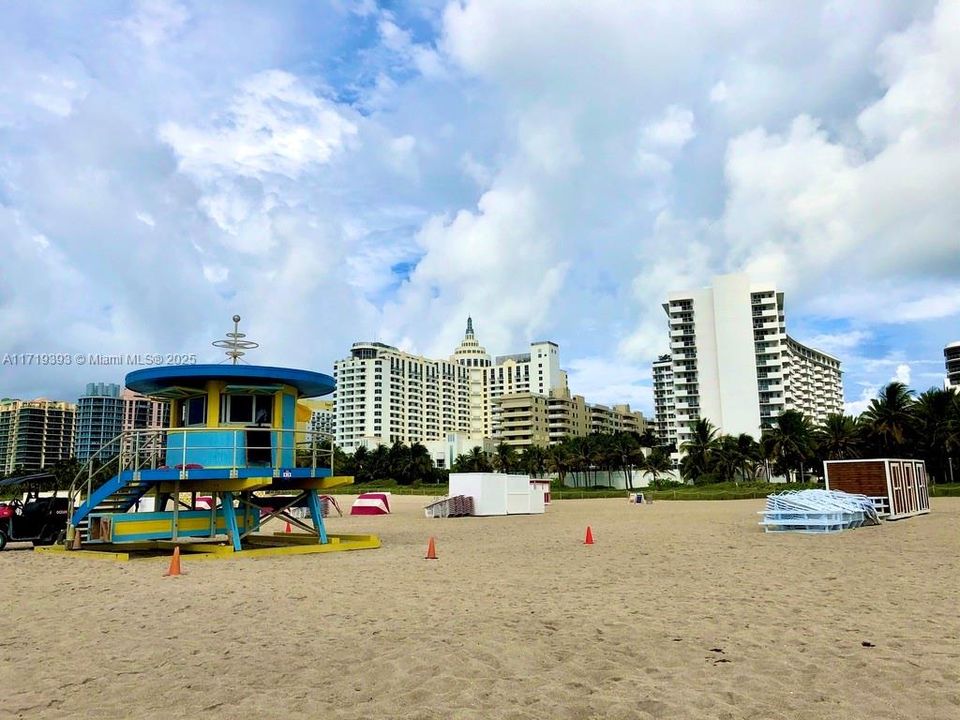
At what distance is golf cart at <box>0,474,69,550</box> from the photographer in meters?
19.4

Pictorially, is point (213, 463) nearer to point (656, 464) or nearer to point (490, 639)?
point (490, 639)

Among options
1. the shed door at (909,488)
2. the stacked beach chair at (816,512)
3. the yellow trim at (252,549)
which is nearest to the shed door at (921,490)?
the shed door at (909,488)

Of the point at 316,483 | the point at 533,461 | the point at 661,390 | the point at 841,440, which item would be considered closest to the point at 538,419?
the point at 661,390

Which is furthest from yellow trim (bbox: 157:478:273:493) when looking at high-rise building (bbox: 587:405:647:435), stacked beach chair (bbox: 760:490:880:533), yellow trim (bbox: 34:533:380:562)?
high-rise building (bbox: 587:405:647:435)

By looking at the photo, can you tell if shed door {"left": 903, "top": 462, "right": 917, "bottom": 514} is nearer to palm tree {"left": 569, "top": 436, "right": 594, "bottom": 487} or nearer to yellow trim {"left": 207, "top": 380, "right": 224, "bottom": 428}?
yellow trim {"left": 207, "top": 380, "right": 224, "bottom": 428}

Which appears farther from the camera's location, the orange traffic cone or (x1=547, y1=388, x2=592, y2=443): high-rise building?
(x1=547, y1=388, x2=592, y2=443): high-rise building

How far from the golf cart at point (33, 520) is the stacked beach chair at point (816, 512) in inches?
836

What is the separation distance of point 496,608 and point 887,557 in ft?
32.7

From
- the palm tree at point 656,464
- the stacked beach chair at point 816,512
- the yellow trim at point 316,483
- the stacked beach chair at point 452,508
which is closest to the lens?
the yellow trim at point 316,483

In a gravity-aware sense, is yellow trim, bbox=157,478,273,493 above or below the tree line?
below

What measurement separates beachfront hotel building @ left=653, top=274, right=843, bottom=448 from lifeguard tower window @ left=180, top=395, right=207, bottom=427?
91.5 meters

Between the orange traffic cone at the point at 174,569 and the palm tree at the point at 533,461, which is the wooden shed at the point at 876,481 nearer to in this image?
the orange traffic cone at the point at 174,569

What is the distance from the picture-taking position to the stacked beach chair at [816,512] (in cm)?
2167

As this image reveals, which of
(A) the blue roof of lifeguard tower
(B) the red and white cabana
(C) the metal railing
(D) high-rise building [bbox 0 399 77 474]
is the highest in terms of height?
(D) high-rise building [bbox 0 399 77 474]
